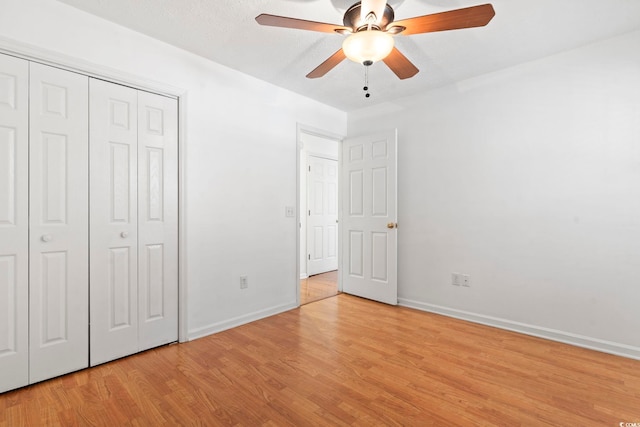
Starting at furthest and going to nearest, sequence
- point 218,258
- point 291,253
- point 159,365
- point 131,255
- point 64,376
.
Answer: point 291,253 → point 218,258 → point 131,255 → point 159,365 → point 64,376

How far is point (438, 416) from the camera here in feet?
5.59

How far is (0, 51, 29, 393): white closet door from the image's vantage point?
1.89 meters

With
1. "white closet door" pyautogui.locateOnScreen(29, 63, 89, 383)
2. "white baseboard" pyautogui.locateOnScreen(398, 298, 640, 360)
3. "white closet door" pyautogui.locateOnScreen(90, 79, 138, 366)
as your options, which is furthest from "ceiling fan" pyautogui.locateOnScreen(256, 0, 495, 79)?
"white baseboard" pyautogui.locateOnScreen(398, 298, 640, 360)

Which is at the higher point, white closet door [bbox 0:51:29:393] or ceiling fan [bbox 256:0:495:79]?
ceiling fan [bbox 256:0:495:79]

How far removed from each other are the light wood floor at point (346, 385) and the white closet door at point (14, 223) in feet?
0.75

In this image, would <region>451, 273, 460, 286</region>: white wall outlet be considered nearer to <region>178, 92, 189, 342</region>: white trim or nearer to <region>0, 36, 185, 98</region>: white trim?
<region>178, 92, 189, 342</region>: white trim

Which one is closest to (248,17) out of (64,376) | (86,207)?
(86,207)

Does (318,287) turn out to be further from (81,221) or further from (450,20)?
(450,20)

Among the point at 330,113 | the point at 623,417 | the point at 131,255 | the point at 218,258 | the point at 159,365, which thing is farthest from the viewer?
the point at 330,113

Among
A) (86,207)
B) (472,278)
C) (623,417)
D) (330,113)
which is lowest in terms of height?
(623,417)

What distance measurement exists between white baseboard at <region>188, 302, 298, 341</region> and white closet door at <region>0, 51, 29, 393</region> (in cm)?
111

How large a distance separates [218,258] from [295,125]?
174 cm

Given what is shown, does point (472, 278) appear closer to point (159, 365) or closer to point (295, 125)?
point (295, 125)

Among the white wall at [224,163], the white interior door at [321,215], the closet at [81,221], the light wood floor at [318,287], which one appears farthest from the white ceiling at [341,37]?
the light wood floor at [318,287]
